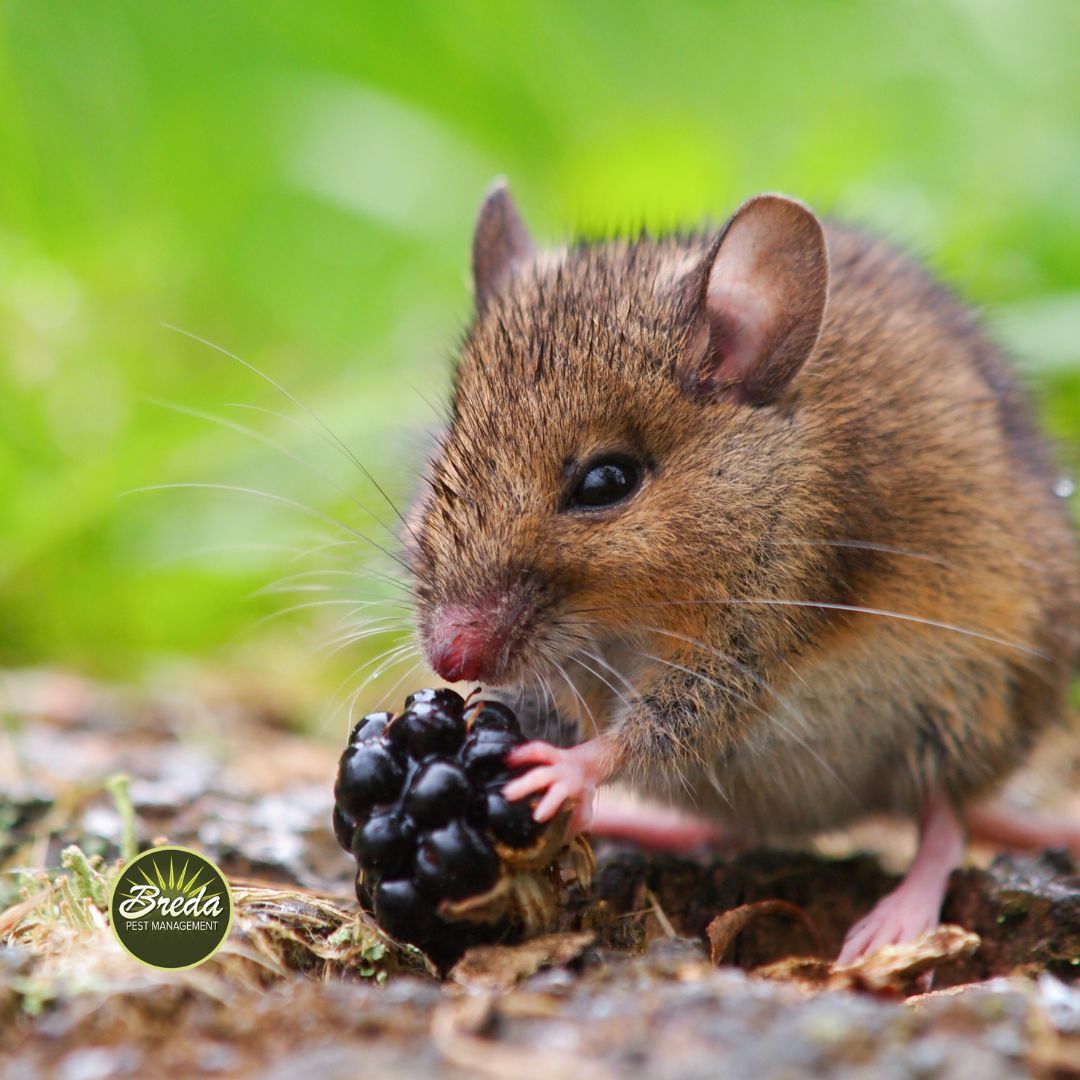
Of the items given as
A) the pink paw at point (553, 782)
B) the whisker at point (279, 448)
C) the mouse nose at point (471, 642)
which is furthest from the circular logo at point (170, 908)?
the whisker at point (279, 448)

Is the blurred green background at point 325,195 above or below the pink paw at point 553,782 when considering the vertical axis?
above

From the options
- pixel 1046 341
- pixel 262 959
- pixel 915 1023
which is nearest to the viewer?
pixel 915 1023

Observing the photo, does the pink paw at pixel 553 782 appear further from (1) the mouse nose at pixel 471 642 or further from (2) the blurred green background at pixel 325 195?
(2) the blurred green background at pixel 325 195

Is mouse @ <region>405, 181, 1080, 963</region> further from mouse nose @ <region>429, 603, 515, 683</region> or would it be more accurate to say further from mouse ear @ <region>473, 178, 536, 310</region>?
mouse ear @ <region>473, 178, 536, 310</region>

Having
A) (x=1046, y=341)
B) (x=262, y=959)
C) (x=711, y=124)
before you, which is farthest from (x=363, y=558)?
(x=711, y=124)

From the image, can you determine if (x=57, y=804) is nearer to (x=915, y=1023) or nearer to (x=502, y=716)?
(x=502, y=716)

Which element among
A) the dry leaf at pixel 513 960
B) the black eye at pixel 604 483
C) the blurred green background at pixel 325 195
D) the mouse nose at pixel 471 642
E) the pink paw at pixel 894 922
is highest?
the blurred green background at pixel 325 195

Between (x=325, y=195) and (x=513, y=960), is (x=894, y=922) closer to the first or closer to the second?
(x=513, y=960)
